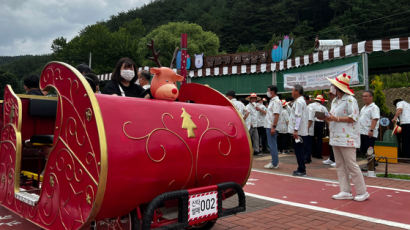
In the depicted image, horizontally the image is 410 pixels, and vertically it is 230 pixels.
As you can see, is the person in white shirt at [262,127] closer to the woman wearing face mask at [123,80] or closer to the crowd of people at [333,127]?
the crowd of people at [333,127]

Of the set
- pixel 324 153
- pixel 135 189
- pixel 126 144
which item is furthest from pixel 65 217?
pixel 324 153

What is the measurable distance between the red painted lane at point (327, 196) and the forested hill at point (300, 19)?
41.3 meters

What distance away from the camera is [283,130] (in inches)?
420

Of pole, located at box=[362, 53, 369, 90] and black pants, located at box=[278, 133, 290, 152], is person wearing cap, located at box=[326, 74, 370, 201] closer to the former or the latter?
pole, located at box=[362, 53, 369, 90]

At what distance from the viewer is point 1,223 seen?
374 cm

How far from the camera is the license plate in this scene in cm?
260

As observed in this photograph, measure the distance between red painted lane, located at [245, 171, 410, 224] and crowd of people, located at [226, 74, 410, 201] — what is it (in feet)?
0.86

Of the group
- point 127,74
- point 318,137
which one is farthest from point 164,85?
point 318,137

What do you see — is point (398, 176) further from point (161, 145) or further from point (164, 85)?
point (161, 145)

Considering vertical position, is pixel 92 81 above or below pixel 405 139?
above

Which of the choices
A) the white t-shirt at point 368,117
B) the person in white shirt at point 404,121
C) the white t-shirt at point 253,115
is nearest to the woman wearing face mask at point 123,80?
the white t-shirt at point 368,117

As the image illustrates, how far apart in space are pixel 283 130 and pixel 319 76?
115 inches

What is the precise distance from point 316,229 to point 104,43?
51.6m

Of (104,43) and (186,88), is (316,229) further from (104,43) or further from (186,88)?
(104,43)
